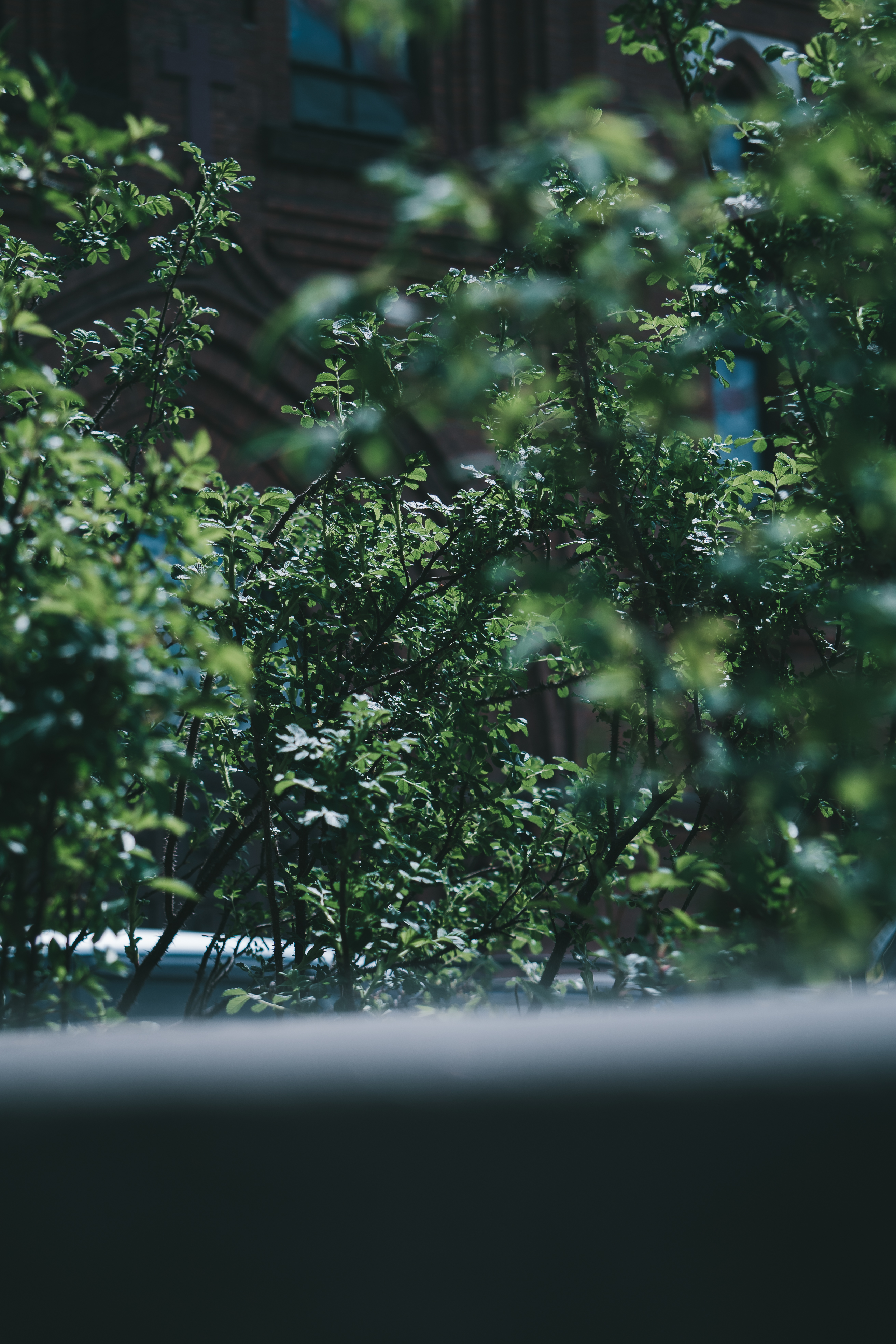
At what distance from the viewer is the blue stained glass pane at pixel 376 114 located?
10.5 m

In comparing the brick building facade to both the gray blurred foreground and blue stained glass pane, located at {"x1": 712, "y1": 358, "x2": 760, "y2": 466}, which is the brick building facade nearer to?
blue stained glass pane, located at {"x1": 712, "y1": 358, "x2": 760, "y2": 466}

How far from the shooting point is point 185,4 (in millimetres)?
9359

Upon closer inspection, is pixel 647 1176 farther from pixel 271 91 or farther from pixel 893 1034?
pixel 271 91

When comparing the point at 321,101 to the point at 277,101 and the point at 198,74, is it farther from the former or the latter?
the point at 198,74

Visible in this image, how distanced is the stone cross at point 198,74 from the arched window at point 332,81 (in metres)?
0.97

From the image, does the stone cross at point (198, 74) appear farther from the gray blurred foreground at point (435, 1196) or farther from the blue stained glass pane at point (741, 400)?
the gray blurred foreground at point (435, 1196)

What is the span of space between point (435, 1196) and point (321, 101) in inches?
435

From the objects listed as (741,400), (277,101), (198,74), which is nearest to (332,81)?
(277,101)

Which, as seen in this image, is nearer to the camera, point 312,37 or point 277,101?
point 277,101

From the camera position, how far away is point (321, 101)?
10.4 metres

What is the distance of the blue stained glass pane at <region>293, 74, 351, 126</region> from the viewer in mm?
10320

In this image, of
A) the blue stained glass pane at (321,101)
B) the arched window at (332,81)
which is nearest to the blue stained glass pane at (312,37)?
the arched window at (332,81)

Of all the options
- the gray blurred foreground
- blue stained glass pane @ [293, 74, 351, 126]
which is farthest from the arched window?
the gray blurred foreground

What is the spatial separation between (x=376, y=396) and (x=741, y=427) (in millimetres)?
11070
